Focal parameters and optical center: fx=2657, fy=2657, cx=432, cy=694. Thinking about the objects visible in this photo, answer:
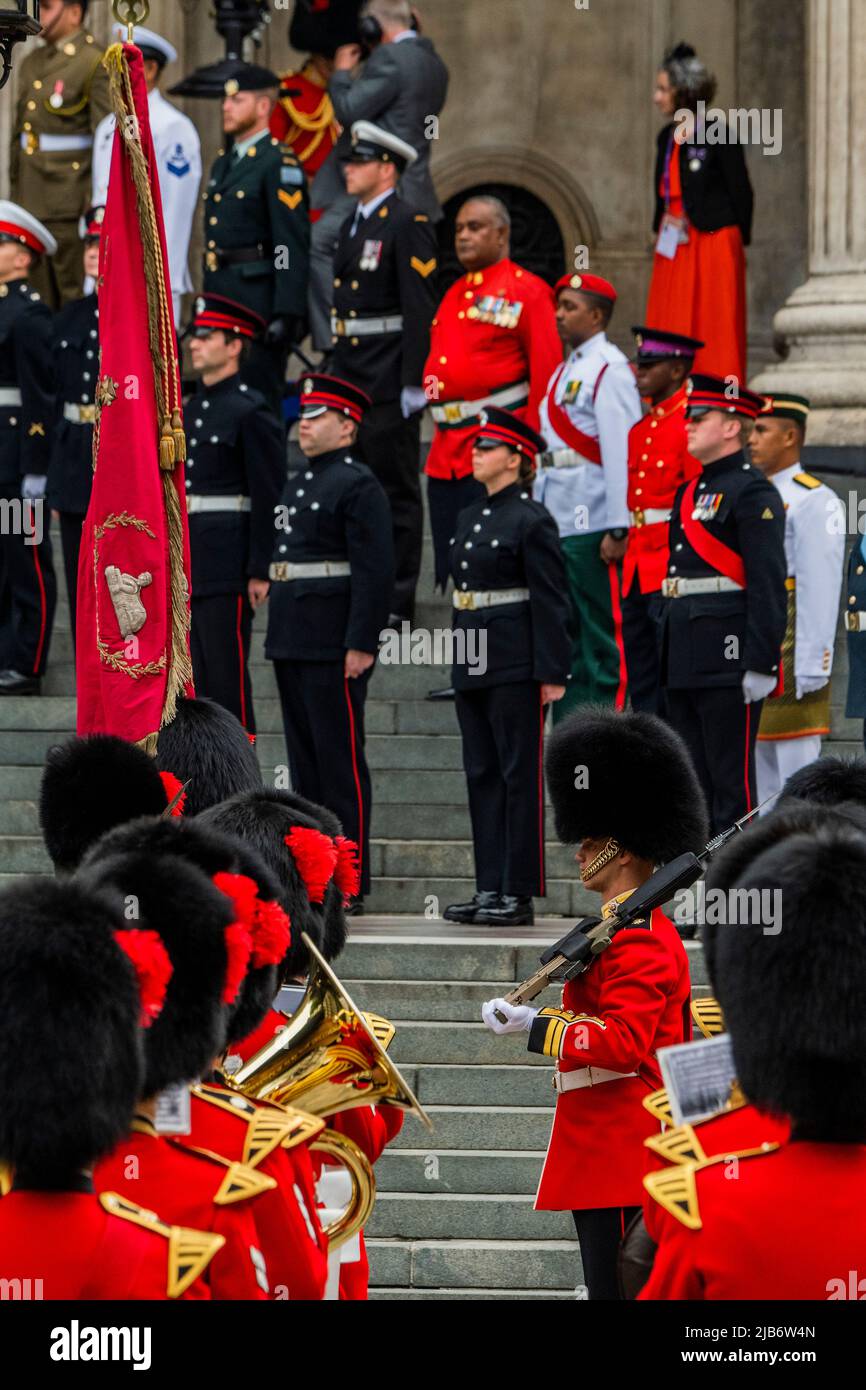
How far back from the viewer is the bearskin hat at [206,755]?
685 cm

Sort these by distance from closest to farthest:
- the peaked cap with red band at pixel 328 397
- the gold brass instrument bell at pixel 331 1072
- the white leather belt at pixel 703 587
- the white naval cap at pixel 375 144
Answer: the gold brass instrument bell at pixel 331 1072 → the white leather belt at pixel 703 587 → the peaked cap with red band at pixel 328 397 → the white naval cap at pixel 375 144

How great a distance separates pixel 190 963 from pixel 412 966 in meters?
4.30

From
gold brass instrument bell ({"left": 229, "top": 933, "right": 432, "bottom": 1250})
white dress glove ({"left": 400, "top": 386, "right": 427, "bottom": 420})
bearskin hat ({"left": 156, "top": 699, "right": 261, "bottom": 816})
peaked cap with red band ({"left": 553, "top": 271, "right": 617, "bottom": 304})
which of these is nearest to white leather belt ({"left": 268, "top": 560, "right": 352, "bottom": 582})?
white dress glove ({"left": 400, "top": 386, "right": 427, "bottom": 420})

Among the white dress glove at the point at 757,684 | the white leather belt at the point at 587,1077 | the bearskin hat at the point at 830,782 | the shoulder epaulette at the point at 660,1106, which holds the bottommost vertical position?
the white leather belt at the point at 587,1077

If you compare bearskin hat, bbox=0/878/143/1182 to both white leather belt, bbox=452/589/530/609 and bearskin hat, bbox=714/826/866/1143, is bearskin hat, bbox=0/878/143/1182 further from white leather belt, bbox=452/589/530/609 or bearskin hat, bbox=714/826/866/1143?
white leather belt, bbox=452/589/530/609

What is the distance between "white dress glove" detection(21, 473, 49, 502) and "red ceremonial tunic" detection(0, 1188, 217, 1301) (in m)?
7.72

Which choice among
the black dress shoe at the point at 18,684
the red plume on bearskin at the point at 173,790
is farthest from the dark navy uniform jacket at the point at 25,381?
the red plume on bearskin at the point at 173,790

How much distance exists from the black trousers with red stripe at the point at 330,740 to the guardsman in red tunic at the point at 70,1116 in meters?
5.55

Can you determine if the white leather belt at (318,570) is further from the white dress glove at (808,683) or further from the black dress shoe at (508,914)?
the white dress glove at (808,683)

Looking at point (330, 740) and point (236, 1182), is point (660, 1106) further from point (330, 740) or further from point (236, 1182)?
point (330, 740)

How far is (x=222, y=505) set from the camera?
10.1 metres

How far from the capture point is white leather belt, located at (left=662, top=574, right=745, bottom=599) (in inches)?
358

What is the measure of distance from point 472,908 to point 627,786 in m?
3.03

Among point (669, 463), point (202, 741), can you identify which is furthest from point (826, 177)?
point (202, 741)
